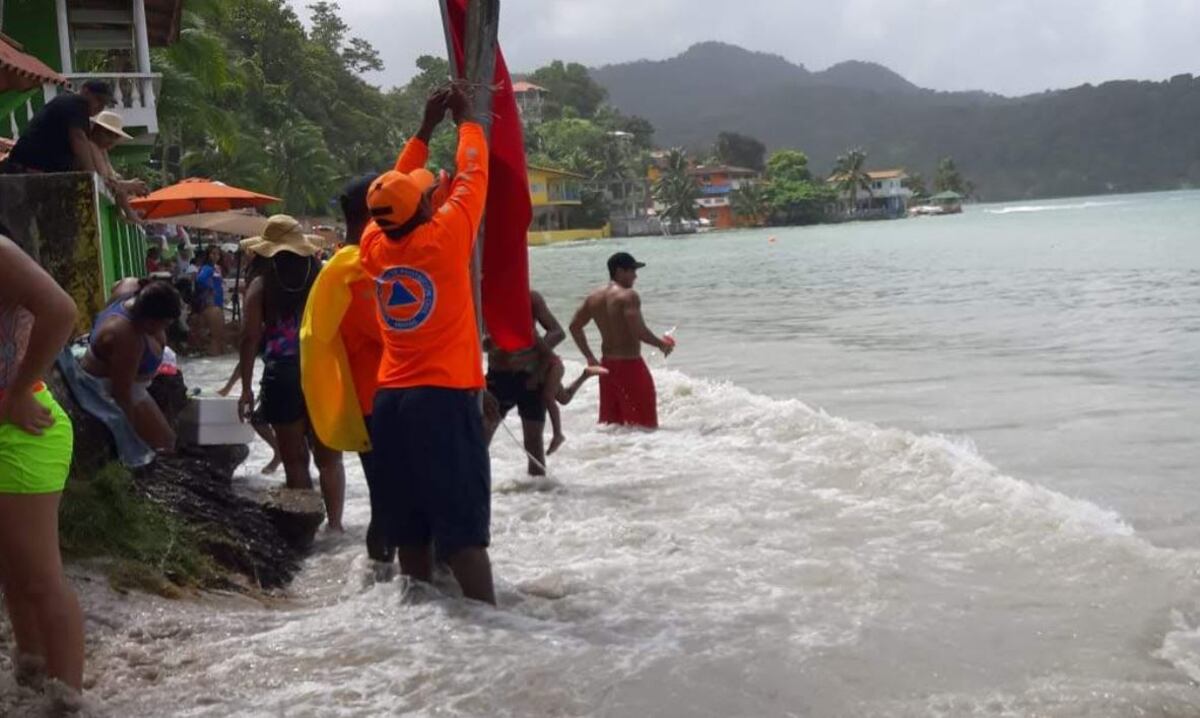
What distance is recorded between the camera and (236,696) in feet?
13.1

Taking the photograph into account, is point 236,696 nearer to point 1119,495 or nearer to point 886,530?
point 886,530

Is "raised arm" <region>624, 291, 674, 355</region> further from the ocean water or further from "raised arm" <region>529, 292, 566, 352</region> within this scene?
"raised arm" <region>529, 292, 566, 352</region>

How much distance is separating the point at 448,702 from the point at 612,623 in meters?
1.12

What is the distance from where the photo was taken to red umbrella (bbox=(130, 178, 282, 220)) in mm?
19875

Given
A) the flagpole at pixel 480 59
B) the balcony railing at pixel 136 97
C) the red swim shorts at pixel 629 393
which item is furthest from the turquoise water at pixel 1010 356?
the balcony railing at pixel 136 97

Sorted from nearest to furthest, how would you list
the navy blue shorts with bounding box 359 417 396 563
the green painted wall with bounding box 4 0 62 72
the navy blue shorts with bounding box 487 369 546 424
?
the navy blue shorts with bounding box 359 417 396 563, the navy blue shorts with bounding box 487 369 546 424, the green painted wall with bounding box 4 0 62 72

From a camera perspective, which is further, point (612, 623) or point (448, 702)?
point (612, 623)

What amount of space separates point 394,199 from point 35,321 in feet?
4.83

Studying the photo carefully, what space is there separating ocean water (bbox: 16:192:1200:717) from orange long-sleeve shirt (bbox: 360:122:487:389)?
2.89 ft

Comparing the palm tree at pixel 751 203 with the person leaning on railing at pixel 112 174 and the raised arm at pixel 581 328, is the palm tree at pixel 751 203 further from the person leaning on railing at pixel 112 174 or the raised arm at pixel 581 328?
the person leaning on railing at pixel 112 174

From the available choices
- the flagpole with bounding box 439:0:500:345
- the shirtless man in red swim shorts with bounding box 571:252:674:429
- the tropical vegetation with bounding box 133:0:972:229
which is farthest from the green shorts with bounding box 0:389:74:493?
the tropical vegetation with bounding box 133:0:972:229

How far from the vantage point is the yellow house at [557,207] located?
103m

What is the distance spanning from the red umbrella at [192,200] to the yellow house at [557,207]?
78875 mm

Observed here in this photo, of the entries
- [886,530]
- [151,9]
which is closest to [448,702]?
[886,530]
